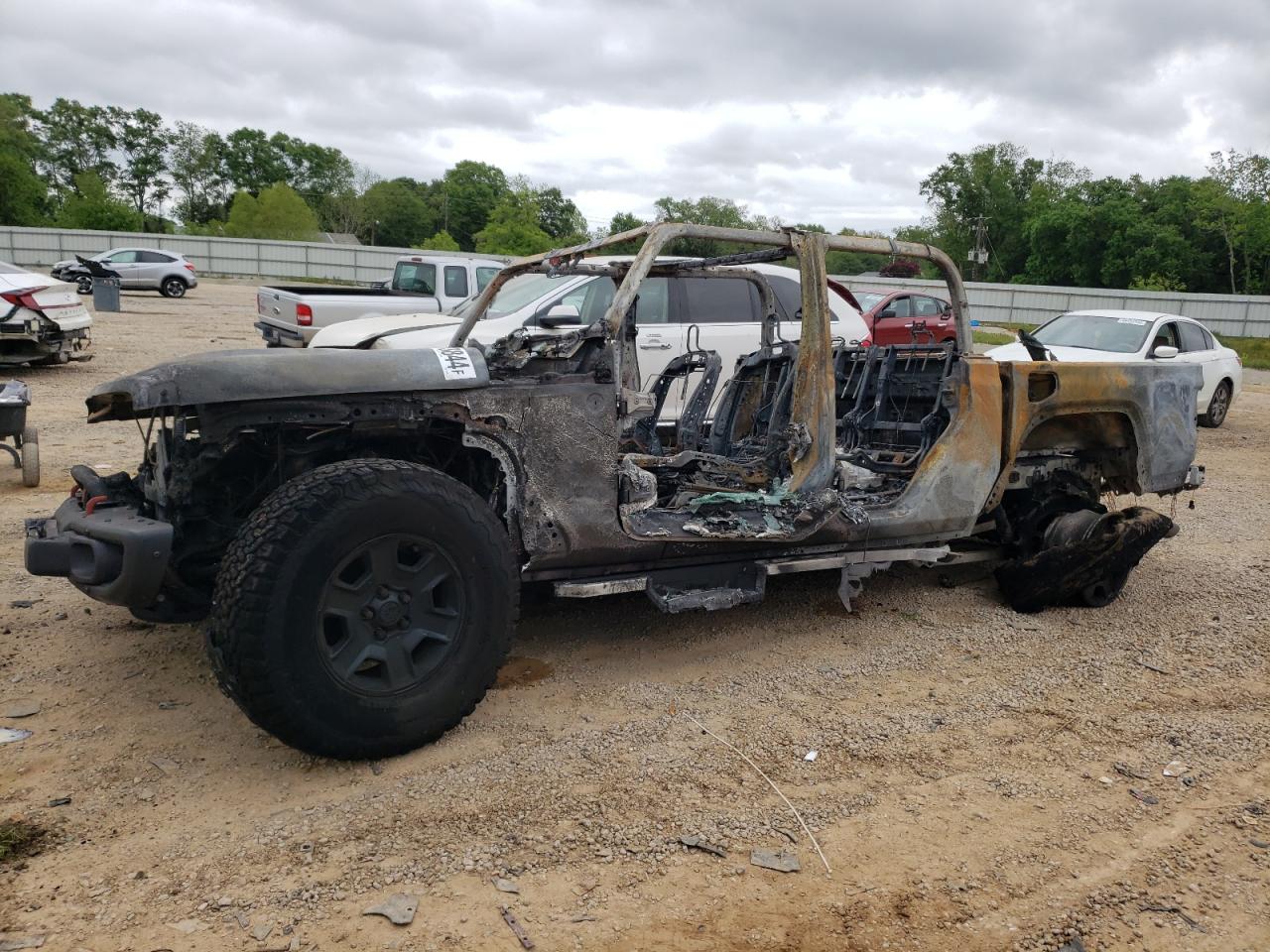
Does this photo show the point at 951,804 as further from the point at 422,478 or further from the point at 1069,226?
the point at 1069,226

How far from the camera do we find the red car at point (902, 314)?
15984 mm

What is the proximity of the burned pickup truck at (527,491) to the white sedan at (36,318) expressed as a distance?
866 centimetres

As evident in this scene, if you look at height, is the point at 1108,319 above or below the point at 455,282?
below

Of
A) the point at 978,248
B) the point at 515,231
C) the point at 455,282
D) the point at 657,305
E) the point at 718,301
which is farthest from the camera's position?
the point at 978,248

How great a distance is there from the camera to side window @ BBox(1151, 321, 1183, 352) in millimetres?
11383

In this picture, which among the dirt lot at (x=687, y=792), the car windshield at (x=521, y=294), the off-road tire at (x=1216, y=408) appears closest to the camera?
the dirt lot at (x=687, y=792)

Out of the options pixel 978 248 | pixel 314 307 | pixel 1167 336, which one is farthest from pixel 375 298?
pixel 978 248

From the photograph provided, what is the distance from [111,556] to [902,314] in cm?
1530

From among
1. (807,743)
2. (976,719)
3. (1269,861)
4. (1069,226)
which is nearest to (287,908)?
(807,743)

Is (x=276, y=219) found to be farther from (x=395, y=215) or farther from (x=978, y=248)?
(x=978, y=248)

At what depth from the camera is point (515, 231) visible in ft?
159

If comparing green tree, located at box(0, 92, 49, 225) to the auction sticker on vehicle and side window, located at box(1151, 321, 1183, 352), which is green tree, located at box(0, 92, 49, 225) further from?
the auction sticker on vehicle

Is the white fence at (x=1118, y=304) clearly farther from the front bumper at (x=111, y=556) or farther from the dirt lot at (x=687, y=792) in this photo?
the front bumper at (x=111, y=556)

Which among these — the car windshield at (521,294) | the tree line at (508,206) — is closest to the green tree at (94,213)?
the tree line at (508,206)
